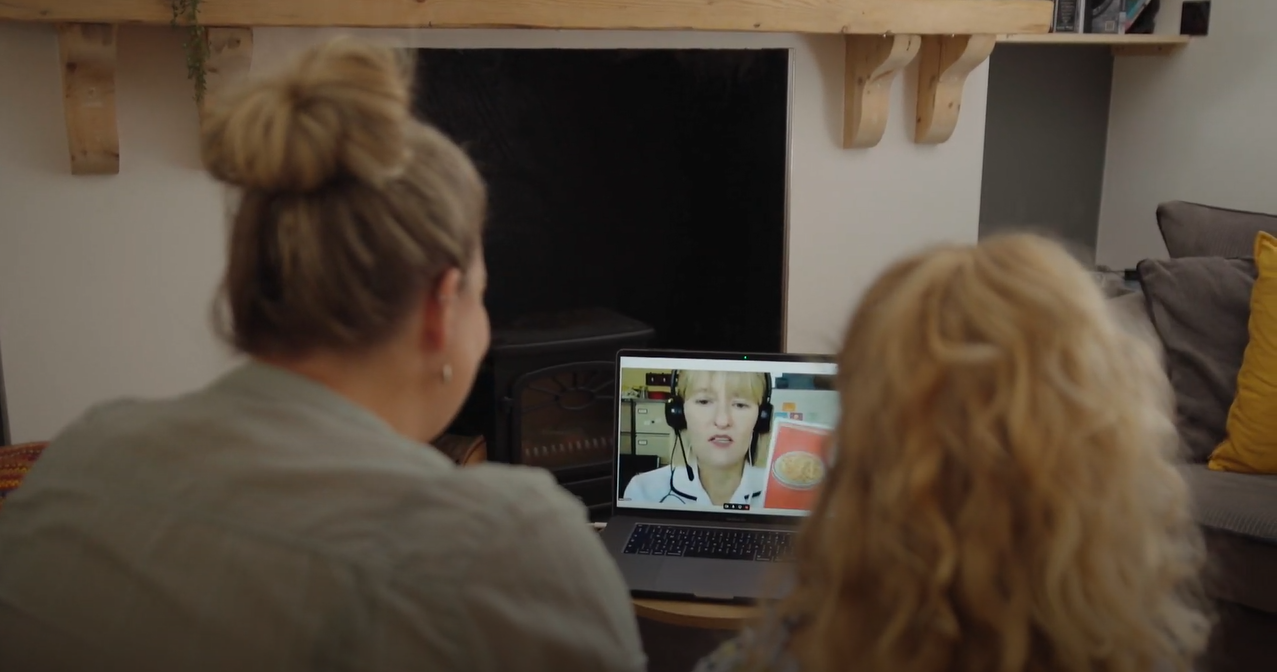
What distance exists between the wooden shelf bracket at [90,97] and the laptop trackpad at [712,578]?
57.9 inches

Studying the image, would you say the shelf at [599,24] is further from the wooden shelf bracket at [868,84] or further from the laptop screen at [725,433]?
the laptop screen at [725,433]

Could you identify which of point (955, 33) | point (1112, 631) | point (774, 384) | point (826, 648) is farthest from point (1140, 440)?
point (955, 33)

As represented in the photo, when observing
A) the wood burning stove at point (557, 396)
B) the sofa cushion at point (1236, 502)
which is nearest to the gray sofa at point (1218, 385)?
the sofa cushion at point (1236, 502)

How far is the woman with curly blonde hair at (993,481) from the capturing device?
0.72 m

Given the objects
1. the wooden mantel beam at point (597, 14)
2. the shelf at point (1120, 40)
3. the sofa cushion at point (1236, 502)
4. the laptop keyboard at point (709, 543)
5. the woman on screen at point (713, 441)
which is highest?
the shelf at point (1120, 40)

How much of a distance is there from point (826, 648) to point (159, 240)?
6.41 ft

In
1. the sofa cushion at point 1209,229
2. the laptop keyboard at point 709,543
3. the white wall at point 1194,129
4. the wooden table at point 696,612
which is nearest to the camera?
the wooden table at point 696,612

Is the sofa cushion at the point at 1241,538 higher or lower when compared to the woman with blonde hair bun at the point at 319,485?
lower

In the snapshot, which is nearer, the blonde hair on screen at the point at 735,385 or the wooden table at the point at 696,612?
the wooden table at the point at 696,612

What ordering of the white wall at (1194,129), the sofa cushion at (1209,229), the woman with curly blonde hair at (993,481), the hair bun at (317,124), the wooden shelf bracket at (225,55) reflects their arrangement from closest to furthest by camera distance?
the woman with curly blonde hair at (993,481) → the hair bun at (317,124) → the wooden shelf bracket at (225,55) → the sofa cushion at (1209,229) → the white wall at (1194,129)

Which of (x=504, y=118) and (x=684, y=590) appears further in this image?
(x=504, y=118)

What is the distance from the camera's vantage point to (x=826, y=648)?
775 millimetres

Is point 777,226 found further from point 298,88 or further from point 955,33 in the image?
point 298,88

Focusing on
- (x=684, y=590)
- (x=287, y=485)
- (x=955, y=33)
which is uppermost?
(x=955, y=33)
